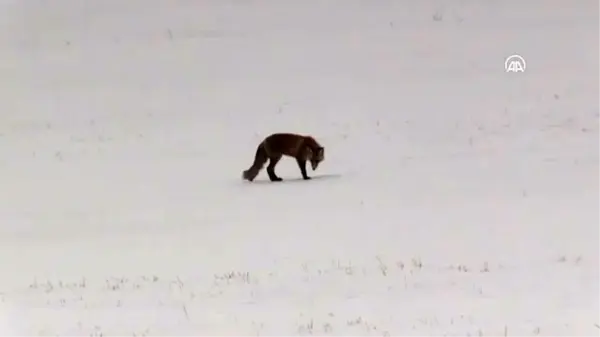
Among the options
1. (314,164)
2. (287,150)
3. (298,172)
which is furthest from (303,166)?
(298,172)

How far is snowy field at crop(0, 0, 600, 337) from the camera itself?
657 centimetres

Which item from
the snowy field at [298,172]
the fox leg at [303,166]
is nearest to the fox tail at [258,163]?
the snowy field at [298,172]

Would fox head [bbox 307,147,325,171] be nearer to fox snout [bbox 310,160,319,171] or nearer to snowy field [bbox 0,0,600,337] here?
fox snout [bbox 310,160,319,171]

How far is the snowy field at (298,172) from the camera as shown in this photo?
6.57m

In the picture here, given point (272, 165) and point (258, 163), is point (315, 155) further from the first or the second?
point (258, 163)

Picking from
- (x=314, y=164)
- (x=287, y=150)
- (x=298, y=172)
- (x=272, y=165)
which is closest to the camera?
(x=287, y=150)

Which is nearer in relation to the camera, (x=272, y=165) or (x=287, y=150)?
(x=287, y=150)

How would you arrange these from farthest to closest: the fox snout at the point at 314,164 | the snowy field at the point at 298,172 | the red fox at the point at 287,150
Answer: the fox snout at the point at 314,164, the red fox at the point at 287,150, the snowy field at the point at 298,172

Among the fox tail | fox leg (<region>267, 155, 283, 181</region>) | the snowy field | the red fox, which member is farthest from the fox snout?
the fox tail

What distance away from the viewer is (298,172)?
1131cm

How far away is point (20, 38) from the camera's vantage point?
17953 millimetres

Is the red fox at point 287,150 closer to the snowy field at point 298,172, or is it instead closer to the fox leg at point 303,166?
the fox leg at point 303,166

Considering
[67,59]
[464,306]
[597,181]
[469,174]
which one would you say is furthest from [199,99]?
[464,306]

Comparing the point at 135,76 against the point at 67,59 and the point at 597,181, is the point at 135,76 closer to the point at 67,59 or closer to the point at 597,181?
the point at 67,59
